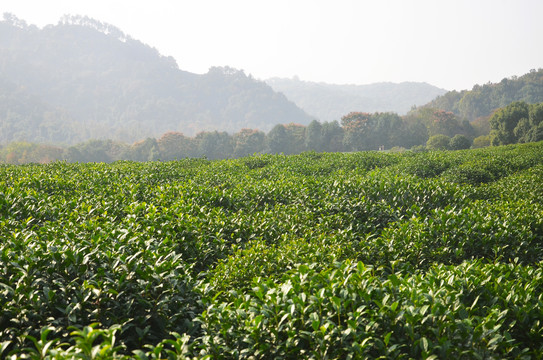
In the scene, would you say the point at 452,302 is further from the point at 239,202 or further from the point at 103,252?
the point at 239,202

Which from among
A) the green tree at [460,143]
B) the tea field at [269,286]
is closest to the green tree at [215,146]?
the green tree at [460,143]

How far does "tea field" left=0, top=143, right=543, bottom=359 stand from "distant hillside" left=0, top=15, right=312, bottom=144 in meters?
113

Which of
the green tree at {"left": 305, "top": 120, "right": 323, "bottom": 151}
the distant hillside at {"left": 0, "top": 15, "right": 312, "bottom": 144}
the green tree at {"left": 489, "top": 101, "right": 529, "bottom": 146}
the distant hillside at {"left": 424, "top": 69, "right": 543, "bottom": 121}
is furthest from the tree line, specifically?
the distant hillside at {"left": 0, "top": 15, "right": 312, "bottom": 144}

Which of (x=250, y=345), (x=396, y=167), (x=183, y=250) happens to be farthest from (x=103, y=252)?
(x=396, y=167)

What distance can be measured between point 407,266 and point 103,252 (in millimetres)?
3681

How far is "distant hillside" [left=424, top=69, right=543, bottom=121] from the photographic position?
8294cm

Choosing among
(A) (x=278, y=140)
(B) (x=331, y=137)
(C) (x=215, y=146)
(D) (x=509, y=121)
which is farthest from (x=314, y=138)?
(D) (x=509, y=121)

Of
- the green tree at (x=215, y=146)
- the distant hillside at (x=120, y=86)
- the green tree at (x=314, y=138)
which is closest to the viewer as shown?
the green tree at (x=314, y=138)

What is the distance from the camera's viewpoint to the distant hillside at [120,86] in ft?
427

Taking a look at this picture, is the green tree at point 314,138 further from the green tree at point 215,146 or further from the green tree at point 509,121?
the green tree at point 509,121

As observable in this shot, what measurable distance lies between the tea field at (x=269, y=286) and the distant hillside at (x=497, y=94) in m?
93.4

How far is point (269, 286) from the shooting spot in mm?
3357

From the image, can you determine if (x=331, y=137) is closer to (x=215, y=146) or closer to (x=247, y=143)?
(x=247, y=143)

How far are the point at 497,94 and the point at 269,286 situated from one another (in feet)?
335
